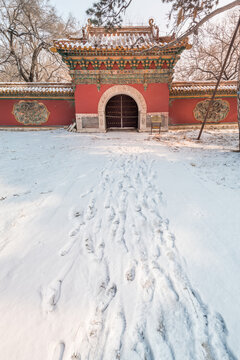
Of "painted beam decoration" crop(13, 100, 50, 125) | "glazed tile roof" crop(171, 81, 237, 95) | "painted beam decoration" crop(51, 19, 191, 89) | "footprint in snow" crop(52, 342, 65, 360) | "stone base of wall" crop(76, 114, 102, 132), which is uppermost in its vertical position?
"painted beam decoration" crop(51, 19, 191, 89)

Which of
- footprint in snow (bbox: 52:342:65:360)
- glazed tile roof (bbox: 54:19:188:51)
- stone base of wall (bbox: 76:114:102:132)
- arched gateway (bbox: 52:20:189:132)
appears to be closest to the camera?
footprint in snow (bbox: 52:342:65:360)

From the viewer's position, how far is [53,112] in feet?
30.8

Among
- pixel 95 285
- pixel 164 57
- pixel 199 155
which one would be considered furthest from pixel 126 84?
pixel 95 285

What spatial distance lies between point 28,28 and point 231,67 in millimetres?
16054

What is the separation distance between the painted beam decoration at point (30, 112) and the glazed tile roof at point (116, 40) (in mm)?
3121

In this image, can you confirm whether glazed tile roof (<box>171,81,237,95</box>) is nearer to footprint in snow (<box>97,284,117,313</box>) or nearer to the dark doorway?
the dark doorway

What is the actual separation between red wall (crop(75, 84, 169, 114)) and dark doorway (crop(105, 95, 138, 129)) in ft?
5.66

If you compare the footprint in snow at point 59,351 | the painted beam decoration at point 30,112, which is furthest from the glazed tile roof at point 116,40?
the footprint in snow at point 59,351

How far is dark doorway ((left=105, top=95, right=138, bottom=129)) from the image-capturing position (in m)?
10.4

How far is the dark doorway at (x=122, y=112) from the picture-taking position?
10.4m

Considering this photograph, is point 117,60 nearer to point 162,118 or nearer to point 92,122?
point 92,122

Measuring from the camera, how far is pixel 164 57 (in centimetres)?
779

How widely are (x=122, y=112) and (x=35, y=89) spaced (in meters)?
4.82

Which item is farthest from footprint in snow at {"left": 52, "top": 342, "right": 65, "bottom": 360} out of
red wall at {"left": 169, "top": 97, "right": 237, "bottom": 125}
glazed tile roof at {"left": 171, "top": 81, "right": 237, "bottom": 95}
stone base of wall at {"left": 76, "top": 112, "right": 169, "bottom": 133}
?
glazed tile roof at {"left": 171, "top": 81, "right": 237, "bottom": 95}
